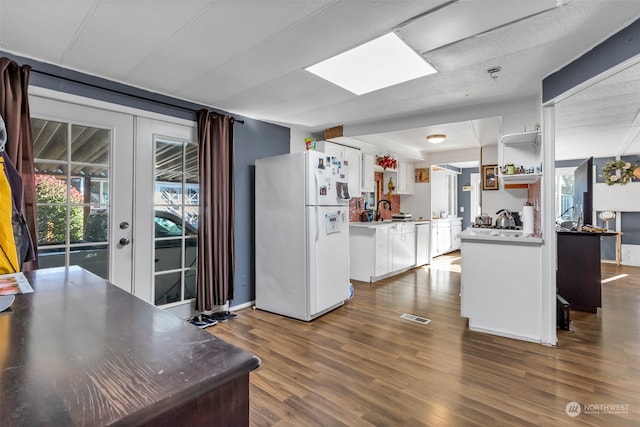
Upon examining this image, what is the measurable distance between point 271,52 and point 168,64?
33.0 inches

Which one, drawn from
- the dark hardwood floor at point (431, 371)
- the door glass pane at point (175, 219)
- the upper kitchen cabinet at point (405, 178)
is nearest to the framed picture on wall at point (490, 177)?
the dark hardwood floor at point (431, 371)

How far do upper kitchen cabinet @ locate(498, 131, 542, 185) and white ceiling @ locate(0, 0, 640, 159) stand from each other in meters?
0.27

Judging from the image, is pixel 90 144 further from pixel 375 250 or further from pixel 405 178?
pixel 405 178

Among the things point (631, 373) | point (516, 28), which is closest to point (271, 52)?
point (516, 28)

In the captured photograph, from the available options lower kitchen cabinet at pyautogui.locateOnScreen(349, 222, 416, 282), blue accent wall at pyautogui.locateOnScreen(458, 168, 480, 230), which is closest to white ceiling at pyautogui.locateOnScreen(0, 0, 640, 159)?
lower kitchen cabinet at pyautogui.locateOnScreen(349, 222, 416, 282)

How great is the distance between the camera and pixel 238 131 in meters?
3.61

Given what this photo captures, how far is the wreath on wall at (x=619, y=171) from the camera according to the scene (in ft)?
11.0

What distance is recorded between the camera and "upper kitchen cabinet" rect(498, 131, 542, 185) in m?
3.03

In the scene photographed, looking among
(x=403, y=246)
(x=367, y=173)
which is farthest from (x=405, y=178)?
(x=403, y=246)

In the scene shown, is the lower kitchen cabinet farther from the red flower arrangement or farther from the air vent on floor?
the air vent on floor

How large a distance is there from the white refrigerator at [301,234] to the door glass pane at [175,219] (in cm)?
70

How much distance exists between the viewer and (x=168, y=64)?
7.78 feet

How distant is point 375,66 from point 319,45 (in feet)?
1.89

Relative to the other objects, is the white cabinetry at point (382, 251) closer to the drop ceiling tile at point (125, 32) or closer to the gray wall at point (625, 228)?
the gray wall at point (625, 228)
